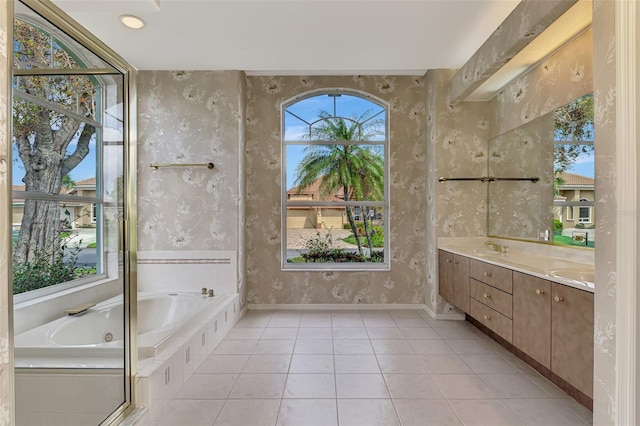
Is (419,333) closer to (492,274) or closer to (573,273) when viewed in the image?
(492,274)

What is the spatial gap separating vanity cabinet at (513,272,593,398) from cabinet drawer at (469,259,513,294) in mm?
82

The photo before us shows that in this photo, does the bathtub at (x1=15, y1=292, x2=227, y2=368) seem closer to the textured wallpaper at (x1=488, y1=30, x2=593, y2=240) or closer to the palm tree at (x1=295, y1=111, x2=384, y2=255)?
the palm tree at (x1=295, y1=111, x2=384, y2=255)

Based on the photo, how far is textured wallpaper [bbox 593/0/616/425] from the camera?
1104 mm

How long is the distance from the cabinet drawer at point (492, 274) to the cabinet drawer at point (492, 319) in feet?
0.70

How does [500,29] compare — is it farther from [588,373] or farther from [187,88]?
[187,88]

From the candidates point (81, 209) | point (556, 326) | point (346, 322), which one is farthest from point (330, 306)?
point (81, 209)

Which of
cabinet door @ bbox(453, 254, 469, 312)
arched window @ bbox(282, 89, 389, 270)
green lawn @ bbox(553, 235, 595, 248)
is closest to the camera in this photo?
green lawn @ bbox(553, 235, 595, 248)

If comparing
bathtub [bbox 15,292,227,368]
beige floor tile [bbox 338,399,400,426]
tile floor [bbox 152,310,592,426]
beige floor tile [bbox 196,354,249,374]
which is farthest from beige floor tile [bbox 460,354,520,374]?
bathtub [bbox 15,292,227,368]

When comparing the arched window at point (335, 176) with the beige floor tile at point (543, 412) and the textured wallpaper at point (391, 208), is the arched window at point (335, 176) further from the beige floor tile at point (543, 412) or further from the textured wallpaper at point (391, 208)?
the beige floor tile at point (543, 412)

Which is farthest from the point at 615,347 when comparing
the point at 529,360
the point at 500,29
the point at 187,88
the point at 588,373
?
the point at 187,88

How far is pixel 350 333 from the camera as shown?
3.02 m

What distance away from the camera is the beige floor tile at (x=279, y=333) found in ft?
9.60

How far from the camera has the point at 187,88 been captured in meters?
3.47

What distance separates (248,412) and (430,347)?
1.60m
